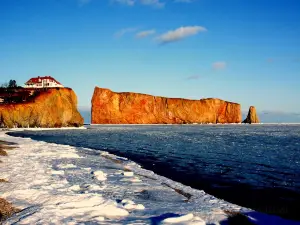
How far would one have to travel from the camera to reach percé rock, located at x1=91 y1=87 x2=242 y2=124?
119 metres

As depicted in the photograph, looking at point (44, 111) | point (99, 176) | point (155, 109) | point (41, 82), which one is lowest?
point (99, 176)

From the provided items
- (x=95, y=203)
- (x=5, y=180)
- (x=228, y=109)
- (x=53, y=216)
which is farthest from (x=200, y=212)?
(x=228, y=109)

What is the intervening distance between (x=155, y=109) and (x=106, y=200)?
390 feet

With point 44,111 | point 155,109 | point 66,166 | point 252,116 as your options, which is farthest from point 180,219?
point 252,116

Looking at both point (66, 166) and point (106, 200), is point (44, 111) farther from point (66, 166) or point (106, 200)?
point (106, 200)

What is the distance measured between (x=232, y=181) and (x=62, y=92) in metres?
71.6

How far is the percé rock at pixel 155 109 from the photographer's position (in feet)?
390

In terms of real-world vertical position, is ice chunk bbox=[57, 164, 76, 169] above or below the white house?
below

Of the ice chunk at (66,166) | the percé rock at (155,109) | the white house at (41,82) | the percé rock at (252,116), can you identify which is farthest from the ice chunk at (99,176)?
the percé rock at (252,116)

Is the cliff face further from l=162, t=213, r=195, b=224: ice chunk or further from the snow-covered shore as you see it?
l=162, t=213, r=195, b=224: ice chunk

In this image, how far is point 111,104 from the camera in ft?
389

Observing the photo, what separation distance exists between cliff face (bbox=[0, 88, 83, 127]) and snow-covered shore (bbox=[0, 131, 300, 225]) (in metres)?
60.7

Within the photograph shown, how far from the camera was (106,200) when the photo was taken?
27.1ft

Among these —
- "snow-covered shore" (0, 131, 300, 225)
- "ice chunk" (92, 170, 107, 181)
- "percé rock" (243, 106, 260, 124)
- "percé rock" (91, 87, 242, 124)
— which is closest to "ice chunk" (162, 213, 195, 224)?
"snow-covered shore" (0, 131, 300, 225)
